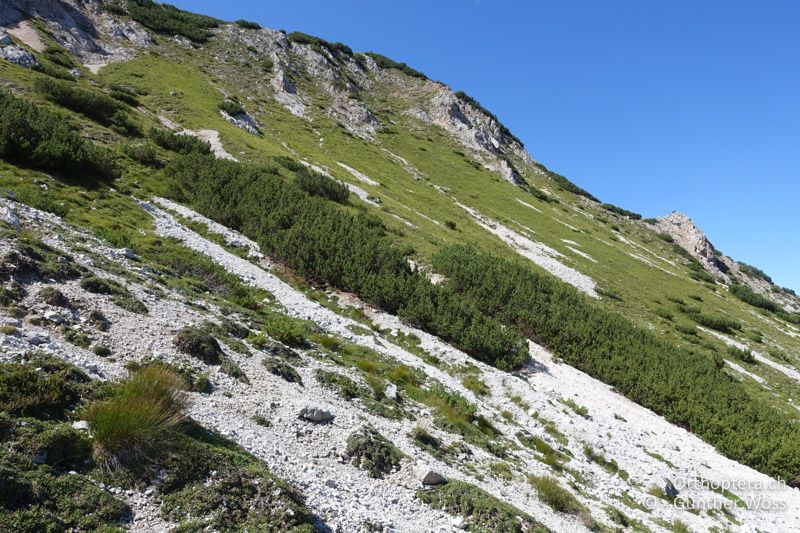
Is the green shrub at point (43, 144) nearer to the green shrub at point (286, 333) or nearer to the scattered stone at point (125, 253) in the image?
the scattered stone at point (125, 253)

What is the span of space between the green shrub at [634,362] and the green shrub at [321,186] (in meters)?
12.6

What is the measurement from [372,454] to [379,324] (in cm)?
1247

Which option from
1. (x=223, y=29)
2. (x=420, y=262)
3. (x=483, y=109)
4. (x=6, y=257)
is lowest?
(x=6, y=257)

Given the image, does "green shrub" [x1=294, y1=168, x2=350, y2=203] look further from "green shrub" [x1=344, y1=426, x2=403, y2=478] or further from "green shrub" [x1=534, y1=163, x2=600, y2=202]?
"green shrub" [x1=534, y1=163, x2=600, y2=202]

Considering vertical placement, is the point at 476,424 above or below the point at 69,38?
below

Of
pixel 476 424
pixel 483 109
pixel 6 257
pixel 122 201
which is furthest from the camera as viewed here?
pixel 483 109

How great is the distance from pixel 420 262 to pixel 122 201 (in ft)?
60.6

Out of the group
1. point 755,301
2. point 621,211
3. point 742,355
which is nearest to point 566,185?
point 621,211

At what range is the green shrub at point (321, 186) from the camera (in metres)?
38.0

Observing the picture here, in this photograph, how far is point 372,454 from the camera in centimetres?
961

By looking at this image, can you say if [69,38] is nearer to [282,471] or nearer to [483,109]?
[282,471]

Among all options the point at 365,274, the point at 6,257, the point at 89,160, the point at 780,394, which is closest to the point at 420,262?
the point at 365,274

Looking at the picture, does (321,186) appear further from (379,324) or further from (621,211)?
(621,211)

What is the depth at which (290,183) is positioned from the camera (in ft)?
121
